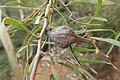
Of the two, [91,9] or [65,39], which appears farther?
[91,9]

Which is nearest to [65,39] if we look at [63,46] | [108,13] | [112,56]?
[63,46]

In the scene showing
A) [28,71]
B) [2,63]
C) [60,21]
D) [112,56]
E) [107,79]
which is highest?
[28,71]

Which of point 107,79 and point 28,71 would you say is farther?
point 107,79

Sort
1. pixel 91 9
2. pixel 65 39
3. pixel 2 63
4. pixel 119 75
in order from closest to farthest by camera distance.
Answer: pixel 65 39 < pixel 2 63 < pixel 91 9 < pixel 119 75

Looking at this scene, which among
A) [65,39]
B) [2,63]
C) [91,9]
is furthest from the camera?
[91,9]

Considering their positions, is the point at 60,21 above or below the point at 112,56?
above

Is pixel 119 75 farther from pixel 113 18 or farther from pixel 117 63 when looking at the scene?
pixel 113 18

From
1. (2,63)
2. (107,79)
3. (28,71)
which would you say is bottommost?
(107,79)

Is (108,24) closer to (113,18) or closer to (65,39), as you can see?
(113,18)

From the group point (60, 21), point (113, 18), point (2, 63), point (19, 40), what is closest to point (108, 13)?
point (113, 18)
